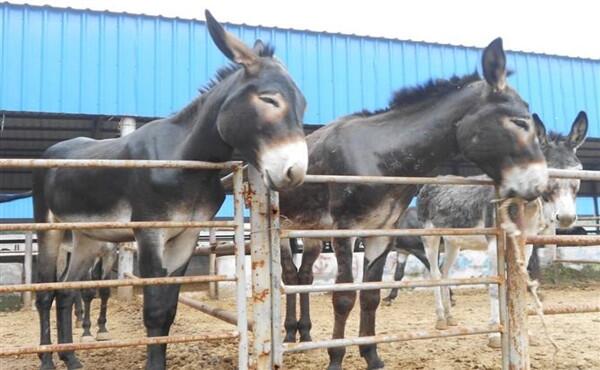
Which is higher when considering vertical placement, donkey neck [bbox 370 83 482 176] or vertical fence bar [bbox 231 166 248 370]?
donkey neck [bbox 370 83 482 176]

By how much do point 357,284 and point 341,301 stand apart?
34.9 inches

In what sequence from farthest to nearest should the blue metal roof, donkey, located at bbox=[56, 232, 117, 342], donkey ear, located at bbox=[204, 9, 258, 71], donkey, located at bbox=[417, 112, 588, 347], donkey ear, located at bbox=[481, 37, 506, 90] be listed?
the blue metal roof, donkey, located at bbox=[56, 232, 117, 342], donkey, located at bbox=[417, 112, 588, 347], donkey ear, located at bbox=[481, 37, 506, 90], donkey ear, located at bbox=[204, 9, 258, 71]

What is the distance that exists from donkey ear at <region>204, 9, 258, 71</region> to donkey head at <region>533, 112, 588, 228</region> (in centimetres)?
302

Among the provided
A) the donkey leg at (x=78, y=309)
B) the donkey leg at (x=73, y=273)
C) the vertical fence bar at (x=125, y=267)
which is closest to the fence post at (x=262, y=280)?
the donkey leg at (x=73, y=273)

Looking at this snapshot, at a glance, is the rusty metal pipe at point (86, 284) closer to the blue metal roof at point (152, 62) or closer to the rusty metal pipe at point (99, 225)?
the rusty metal pipe at point (99, 225)

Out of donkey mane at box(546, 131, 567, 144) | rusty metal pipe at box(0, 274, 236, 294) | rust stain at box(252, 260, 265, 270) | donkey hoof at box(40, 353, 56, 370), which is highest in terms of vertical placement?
donkey mane at box(546, 131, 567, 144)

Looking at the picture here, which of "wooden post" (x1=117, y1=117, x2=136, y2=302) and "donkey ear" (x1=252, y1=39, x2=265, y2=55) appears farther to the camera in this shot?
"wooden post" (x1=117, y1=117, x2=136, y2=302)

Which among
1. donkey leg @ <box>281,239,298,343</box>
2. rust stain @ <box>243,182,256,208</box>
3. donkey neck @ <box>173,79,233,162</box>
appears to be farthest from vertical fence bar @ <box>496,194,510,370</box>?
donkey leg @ <box>281,239,298,343</box>

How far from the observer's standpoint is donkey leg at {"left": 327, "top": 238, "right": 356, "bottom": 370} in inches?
152

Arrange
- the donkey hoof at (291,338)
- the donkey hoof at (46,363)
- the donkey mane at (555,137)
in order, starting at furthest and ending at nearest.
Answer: the donkey mane at (555,137), the donkey hoof at (291,338), the donkey hoof at (46,363)

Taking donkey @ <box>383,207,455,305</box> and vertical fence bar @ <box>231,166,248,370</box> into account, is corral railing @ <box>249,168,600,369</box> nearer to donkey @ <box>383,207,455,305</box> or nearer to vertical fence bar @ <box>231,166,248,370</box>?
vertical fence bar @ <box>231,166,248,370</box>

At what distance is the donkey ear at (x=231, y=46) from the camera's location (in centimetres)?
321

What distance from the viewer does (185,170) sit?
357cm

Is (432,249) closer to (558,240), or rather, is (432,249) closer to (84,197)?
(558,240)
